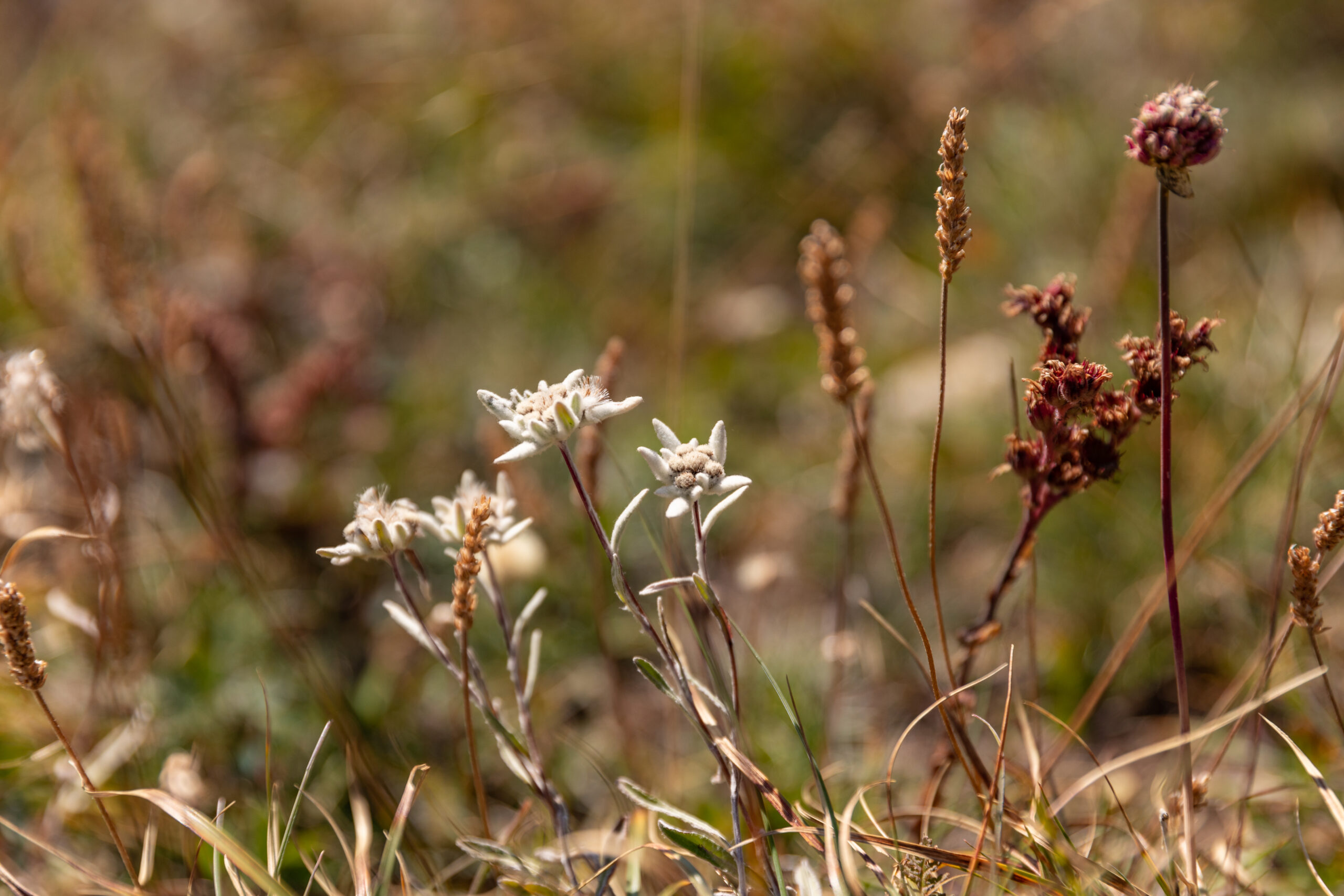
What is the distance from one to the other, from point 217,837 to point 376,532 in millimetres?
514

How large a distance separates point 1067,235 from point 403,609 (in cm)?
317

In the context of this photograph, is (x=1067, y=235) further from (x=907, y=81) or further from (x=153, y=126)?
(x=153, y=126)

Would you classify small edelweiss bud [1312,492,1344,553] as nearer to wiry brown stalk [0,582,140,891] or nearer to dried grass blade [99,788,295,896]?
dried grass blade [99,788,295,896]

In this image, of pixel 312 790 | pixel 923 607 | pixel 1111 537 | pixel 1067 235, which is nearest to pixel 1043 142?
pixel 1067 235

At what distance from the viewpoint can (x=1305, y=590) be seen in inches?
50.1

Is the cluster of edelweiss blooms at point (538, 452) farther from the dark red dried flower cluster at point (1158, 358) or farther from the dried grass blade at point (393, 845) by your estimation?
the dark red dried flower cluster at point (1158, 358)

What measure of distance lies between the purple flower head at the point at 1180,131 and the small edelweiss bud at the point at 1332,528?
1.70 ft

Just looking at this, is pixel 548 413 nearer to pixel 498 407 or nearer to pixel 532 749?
pixel 498 407

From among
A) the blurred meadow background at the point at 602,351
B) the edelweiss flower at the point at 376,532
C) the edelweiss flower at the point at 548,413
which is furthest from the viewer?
the blurred meadow background at the point at 602,351

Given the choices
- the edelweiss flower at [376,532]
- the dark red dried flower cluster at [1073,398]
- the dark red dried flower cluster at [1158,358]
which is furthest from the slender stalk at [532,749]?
the dark red dried flower cluster at [1158,358]

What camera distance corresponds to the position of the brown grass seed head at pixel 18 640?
1.29m

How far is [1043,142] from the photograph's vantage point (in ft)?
13.0

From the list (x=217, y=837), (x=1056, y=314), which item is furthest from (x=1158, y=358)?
(x=217, y=837)

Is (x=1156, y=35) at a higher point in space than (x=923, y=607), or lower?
higher
